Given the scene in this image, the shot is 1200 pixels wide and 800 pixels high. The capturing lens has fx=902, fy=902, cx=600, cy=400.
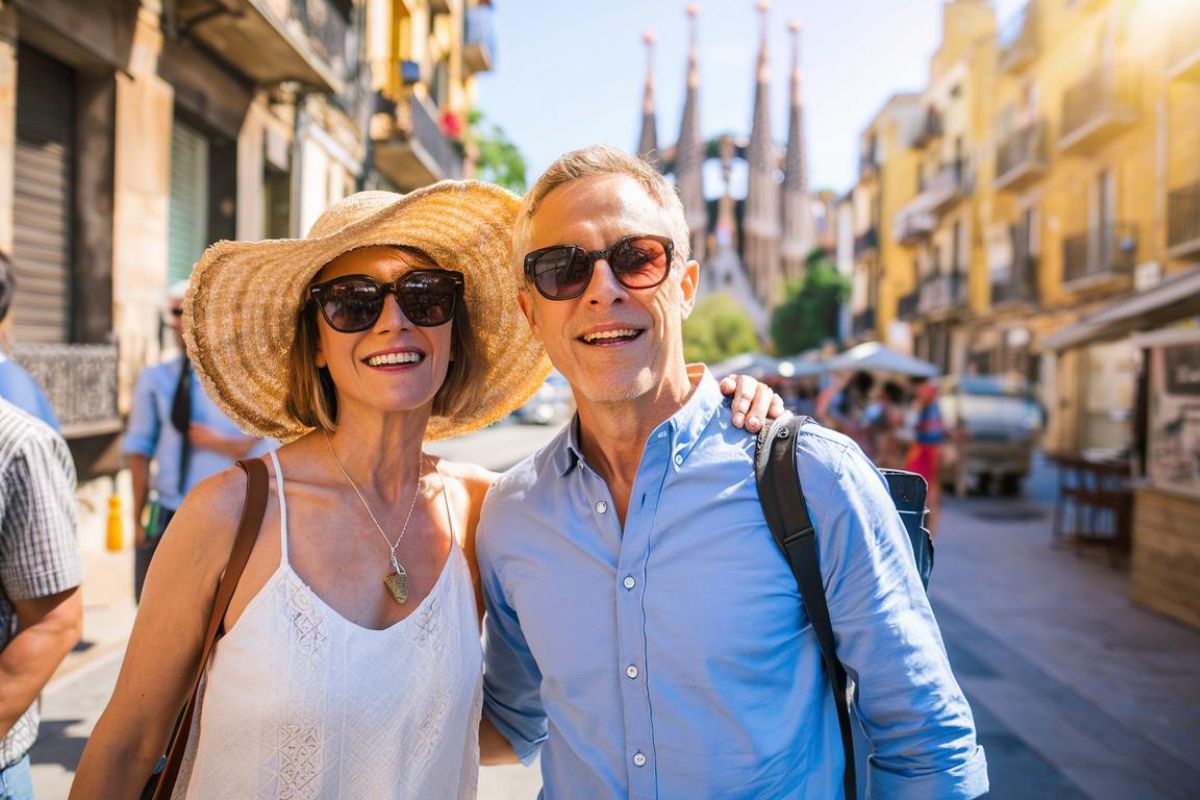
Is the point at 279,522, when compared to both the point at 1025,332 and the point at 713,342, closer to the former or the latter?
the point at 1025,332

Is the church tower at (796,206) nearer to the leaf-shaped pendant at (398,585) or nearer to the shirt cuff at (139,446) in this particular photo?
the shirt cuff at (139,446)

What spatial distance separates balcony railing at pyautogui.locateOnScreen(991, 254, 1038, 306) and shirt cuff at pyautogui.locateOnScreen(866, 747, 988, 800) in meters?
26.5

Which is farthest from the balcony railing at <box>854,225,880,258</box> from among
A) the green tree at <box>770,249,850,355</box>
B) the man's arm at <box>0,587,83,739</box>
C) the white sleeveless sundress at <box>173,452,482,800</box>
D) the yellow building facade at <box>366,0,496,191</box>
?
the man's arm at <box>0,587,83,739</box>

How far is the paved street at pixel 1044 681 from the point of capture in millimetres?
3869

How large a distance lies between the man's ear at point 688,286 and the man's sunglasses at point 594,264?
117mm

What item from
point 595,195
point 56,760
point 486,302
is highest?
point 595,195

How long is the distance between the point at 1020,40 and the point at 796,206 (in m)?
66.2

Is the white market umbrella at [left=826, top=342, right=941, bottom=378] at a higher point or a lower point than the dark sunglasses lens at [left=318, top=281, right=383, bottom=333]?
higher

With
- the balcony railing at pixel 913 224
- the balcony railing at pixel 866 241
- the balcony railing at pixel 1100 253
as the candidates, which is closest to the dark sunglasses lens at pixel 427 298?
A: the balcony railing at pixel 1100 253

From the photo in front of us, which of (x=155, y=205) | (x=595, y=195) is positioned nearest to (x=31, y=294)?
(x=155, y=205)

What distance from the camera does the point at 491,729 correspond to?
2.06 m

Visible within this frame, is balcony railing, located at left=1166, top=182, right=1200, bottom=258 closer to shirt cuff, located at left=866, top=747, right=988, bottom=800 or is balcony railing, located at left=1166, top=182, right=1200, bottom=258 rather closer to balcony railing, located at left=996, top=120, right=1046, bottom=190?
balcony railing, located at left=996, top=120, right=1046, bottom=190

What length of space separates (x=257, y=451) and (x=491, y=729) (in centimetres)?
305

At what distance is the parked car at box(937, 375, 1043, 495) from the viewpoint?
1450 cm
